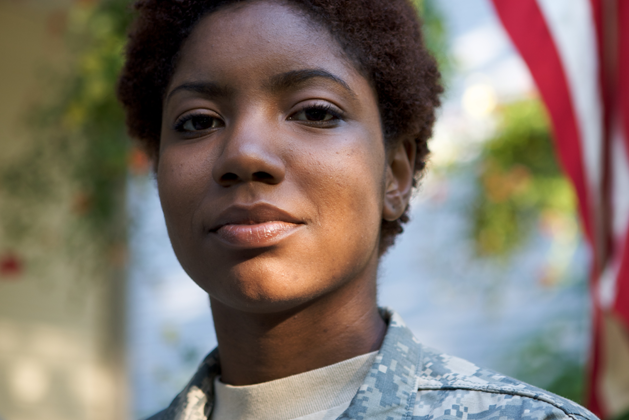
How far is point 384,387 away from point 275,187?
1.37 feet

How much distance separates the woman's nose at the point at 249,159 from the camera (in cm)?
121

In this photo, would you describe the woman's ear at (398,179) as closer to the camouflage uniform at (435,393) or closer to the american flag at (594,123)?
the camouflage uniform at (435,393)

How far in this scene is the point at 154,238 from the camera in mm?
3727

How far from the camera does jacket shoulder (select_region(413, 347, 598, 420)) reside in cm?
113

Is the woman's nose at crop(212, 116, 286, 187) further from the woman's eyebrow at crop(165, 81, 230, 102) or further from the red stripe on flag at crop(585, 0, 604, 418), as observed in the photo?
the red stripe on flag at crop(585, 0, 604, 418)

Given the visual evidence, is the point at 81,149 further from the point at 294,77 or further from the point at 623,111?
the point at 623,111

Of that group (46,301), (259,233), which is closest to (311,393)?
(259,233)

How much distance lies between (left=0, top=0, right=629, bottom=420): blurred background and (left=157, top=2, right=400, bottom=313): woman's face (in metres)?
1.53

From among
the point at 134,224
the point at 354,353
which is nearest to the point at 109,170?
the point at 134,224

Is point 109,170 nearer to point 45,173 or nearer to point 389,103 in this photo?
point 45,173

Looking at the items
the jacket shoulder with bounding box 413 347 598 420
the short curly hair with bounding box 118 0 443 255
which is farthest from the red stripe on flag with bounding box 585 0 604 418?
the jacket shoulder with bounding box 413 347 598 420

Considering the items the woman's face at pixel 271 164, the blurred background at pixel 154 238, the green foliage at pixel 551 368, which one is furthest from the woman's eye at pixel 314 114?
the green foliage at pixel 551 368

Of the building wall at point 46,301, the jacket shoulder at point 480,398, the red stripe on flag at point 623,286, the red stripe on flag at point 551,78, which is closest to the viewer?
the jacket shoulder at point 480,398

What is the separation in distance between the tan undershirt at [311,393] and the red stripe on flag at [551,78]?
3.53ft
